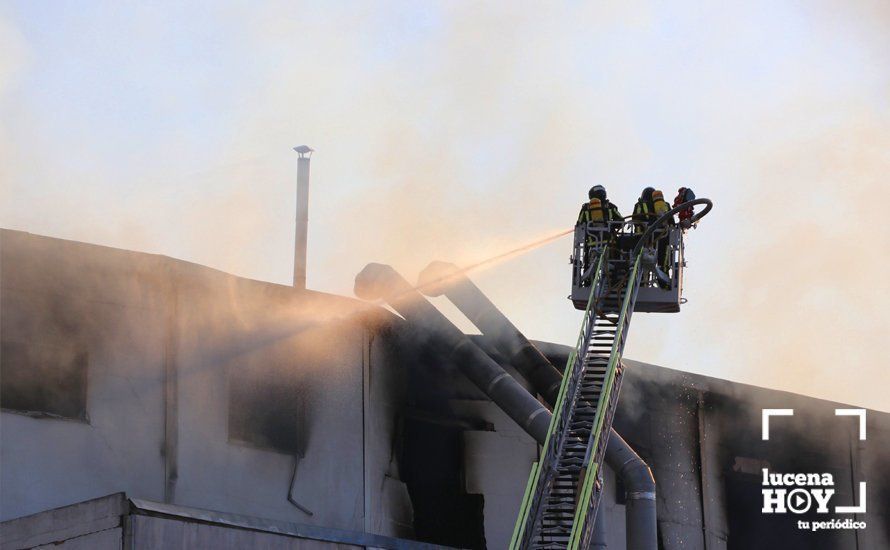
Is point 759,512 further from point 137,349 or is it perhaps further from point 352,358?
point 137,349

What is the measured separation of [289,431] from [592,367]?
17.6ft

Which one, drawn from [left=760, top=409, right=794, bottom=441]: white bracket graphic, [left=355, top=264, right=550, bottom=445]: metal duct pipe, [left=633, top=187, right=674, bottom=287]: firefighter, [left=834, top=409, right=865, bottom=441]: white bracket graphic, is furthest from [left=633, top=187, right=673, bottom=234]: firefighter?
[left=834, top=409, right=865, bottom=441]: white bracket graphic

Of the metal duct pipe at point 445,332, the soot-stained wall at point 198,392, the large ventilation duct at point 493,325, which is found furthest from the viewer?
the large ventilation duct at point 493,325

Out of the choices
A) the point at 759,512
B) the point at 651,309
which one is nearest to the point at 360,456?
the point at 651,309

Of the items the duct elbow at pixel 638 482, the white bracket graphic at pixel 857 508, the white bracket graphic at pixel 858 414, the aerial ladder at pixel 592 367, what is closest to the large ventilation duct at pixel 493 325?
the duct elbow at pixel 638 482

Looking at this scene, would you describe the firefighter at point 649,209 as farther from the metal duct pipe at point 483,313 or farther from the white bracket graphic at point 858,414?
the white bracket graphic at point 858,414

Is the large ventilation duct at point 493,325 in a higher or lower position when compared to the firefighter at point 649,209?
lower

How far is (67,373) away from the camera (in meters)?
22.0

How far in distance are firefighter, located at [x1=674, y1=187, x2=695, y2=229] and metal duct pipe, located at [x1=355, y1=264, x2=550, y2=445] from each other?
203 inches

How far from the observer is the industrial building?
21.3 metres

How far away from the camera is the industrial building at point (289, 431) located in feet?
69.8

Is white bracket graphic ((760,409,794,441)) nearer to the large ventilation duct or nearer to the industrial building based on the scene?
the industrial building

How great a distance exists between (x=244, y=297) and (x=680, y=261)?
680 cm

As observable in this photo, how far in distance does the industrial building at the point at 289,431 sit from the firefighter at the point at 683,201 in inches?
217
